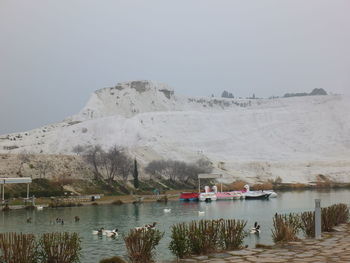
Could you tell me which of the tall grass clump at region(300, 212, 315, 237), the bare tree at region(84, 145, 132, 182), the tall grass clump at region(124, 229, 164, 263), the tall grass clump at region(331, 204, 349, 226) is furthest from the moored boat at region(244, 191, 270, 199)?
the tall grass clump at region(124, 229, 164, 263)

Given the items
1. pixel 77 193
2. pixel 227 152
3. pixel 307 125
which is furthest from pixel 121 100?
pixel 77 193

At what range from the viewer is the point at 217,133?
136 metres

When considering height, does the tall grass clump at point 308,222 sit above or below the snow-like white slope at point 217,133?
below

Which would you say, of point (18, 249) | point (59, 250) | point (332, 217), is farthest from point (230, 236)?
point (18, 249)

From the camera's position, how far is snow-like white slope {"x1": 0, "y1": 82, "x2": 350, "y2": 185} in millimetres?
103438

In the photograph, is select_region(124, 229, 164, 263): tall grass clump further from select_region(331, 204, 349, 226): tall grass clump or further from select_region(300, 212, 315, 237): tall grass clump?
select_region(331, 204, 349, 226): tall grass clump

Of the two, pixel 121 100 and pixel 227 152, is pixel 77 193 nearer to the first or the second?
pixel 227 152

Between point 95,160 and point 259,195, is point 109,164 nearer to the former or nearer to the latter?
point 95,160

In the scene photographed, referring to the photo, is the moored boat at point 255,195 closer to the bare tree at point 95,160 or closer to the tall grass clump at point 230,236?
the bare tree at point 95,160

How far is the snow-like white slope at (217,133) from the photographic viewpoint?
10344 cm

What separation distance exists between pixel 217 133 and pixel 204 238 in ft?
409

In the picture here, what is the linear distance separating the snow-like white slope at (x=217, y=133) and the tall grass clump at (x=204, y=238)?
79.6 m

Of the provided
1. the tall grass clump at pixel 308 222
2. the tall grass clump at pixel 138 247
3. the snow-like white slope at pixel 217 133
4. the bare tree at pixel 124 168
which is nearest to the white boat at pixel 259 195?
the bare tree at pixel 124 168

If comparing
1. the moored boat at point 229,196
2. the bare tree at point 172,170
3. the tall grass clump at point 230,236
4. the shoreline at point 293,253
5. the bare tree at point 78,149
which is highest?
the bare tree at point 78,149
